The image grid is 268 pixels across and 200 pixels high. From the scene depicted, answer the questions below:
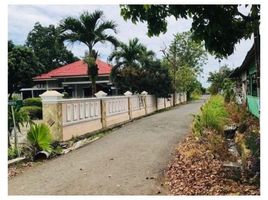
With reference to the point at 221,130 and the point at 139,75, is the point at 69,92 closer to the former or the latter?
the point at 139,75

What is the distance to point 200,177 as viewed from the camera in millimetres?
7113

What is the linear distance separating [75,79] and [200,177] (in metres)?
22.2

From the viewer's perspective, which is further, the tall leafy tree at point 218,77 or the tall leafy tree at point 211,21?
the tall leafy tree at point 218,77

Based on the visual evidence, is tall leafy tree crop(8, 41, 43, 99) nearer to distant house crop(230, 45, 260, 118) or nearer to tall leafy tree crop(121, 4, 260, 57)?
distant house crop(230, 45, 260, 118)

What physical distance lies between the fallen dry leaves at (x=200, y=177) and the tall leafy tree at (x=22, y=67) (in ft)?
69.8

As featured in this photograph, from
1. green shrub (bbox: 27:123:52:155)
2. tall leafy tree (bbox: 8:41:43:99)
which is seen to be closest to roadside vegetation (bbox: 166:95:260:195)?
green shrub (bbox: 27:123:52:155)

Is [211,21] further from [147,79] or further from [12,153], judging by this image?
[147,79]

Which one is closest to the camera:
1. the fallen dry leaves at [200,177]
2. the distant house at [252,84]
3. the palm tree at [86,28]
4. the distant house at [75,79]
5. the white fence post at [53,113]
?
the fallen dry leaves at [200,177]

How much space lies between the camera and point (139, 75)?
23.5 meters

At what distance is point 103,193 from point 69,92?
24.2 meters

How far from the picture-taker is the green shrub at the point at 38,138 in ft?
30.8

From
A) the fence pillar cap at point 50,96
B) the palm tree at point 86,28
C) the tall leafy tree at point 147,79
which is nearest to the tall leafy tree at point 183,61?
the tall leafy tree at point 147,79

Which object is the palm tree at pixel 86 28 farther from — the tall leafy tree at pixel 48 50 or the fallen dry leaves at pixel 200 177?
the fallen dry leaves at pixel 200 177

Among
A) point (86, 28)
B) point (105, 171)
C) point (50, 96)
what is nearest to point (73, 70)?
point (86, 28)
